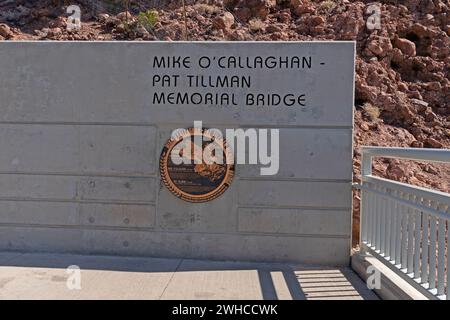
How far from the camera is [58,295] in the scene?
4.67 meters

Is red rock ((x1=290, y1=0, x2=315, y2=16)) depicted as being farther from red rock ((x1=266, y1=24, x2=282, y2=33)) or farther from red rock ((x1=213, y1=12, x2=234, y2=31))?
red rock ((x1=213, y1=12, x2=234, y2=31))

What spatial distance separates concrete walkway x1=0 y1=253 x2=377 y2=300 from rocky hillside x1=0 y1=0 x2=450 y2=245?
2.99m

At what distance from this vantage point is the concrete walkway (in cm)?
476

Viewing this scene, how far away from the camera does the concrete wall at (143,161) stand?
5891 mm

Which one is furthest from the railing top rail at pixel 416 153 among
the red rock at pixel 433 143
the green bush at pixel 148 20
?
the green bush at pixel 148 20

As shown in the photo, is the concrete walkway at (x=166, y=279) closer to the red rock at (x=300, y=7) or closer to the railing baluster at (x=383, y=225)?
the railing baluster at (x=383, y=225)

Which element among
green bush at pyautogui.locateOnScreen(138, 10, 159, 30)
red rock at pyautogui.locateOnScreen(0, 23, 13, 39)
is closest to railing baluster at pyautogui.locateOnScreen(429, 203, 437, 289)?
green bush at pyautogui.locateOnScreen(138, 10, 159, 30)

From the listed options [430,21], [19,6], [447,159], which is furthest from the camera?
[19,6]

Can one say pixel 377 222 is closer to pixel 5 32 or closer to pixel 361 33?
pixel 361 33

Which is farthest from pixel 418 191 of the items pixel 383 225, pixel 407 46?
pixel 407 46

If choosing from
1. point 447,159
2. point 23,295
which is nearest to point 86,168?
point 23,295

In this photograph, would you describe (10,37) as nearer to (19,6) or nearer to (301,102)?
(19,6)

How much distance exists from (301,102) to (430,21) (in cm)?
874
